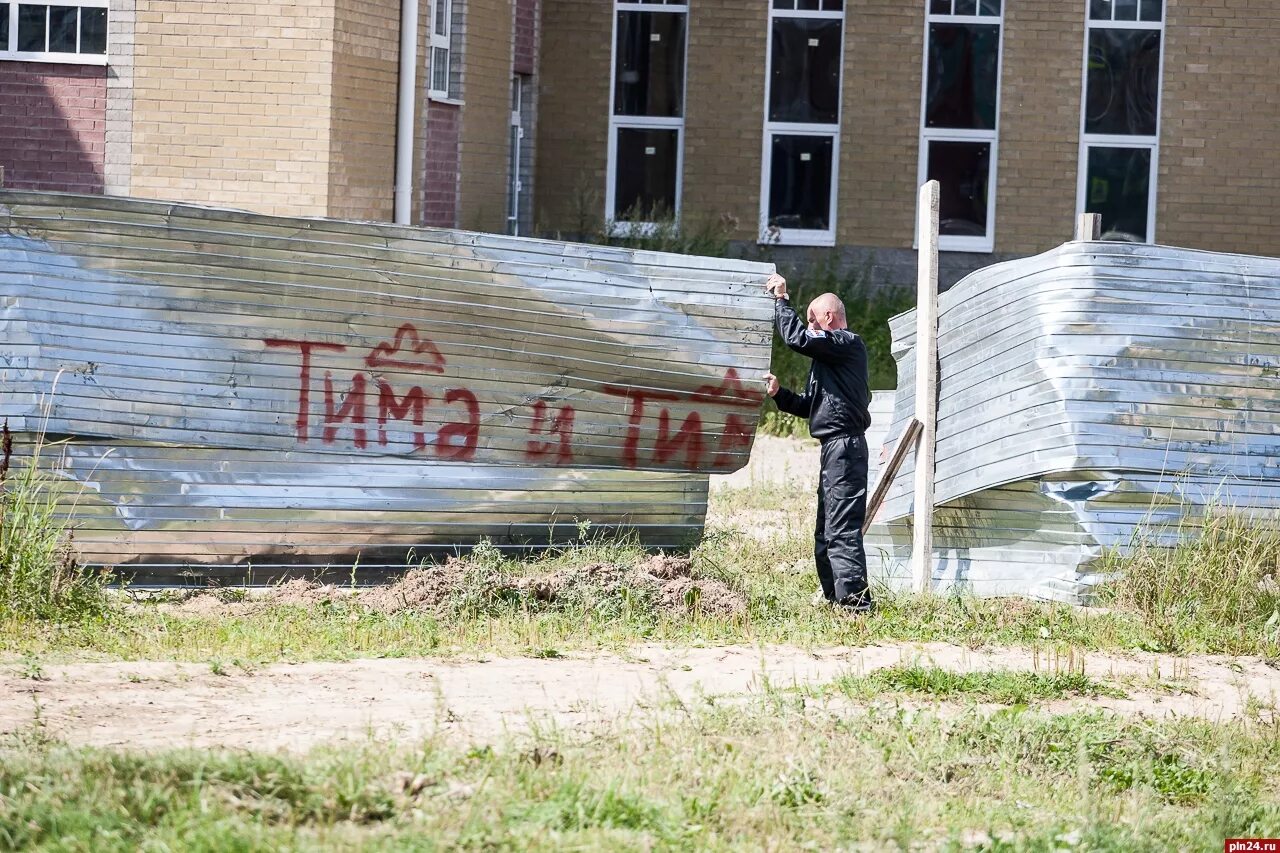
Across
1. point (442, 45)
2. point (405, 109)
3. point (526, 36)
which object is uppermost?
point (526, 36)

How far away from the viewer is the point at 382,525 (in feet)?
24.3

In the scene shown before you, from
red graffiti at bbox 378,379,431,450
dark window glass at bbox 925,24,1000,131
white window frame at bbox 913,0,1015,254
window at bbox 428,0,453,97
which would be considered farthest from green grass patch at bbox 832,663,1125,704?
dark window glass at bbox 925,24,1000,131

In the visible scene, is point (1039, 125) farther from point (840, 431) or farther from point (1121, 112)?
point (840, 431)

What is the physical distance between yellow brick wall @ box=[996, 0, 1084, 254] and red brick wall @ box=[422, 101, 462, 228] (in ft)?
24.2

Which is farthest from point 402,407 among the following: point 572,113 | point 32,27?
point 572,113

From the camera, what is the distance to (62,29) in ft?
42.7

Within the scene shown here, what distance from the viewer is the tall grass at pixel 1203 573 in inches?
294

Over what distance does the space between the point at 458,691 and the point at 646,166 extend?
14.8m

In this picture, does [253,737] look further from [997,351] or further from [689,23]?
[689,23]

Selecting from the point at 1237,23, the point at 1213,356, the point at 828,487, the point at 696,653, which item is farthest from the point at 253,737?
the point at 1237,23

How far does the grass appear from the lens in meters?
4.27

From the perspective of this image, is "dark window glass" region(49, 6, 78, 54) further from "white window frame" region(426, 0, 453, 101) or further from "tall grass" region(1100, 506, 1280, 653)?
"tall grass" region(1100, 506, 1280, 653)

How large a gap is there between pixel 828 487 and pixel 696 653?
1264 mm

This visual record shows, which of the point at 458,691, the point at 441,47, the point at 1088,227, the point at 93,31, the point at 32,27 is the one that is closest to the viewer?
the point at 458,691
